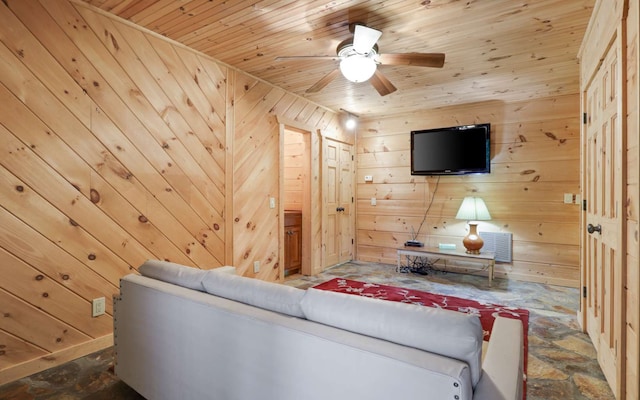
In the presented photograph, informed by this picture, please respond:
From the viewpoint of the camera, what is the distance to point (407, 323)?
1102 millimetres

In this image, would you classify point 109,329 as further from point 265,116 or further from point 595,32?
point 595,32

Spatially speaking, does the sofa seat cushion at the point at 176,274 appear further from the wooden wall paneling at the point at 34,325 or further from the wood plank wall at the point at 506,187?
the wood plank wall at the point at 506,187

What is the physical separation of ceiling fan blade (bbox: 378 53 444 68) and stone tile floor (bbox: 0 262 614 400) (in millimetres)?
2322

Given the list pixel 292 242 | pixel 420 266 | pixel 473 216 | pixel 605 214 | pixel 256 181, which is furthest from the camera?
pixel 420 266

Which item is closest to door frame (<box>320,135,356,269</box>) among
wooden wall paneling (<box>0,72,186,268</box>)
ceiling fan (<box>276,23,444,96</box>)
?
ceiling fan (<box>276,23,444,96</box>)

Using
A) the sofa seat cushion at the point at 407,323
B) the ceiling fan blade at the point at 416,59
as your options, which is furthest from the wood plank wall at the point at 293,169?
the sofa seat cushion at the point at 407,323

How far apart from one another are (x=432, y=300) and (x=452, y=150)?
2370 millimetres

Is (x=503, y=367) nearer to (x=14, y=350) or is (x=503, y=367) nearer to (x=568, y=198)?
(x=14, y=350)

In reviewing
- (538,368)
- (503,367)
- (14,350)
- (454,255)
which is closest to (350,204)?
(454,255)

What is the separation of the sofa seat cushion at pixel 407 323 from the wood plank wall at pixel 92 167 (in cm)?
198

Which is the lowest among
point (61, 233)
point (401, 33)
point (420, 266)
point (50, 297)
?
point (420, 266)

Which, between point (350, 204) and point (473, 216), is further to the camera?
point (350, 204)

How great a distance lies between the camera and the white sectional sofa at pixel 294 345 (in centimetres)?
99

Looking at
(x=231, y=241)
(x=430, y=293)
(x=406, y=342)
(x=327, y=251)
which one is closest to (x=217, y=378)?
(x=406, y=342)
